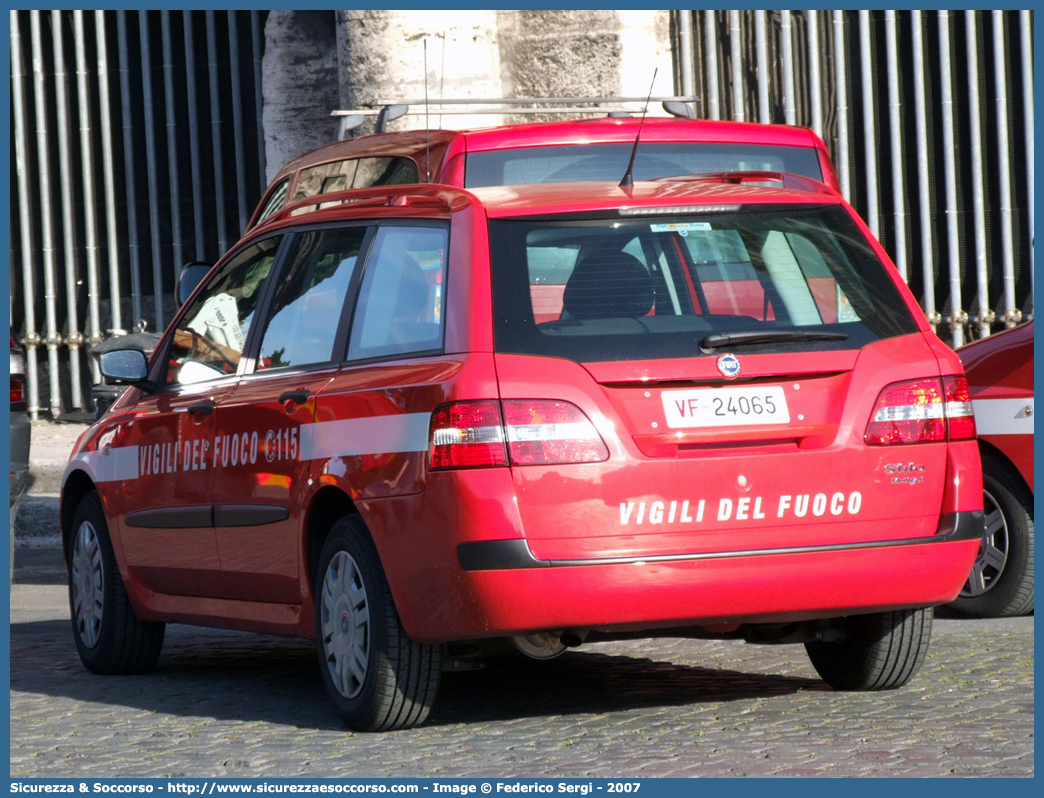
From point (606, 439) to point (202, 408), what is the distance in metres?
1.97

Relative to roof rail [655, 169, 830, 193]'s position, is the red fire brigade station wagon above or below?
below

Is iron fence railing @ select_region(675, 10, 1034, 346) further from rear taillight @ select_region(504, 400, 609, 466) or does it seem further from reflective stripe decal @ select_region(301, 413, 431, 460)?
rear taillight @ select_region(504, 400, 609, 466)

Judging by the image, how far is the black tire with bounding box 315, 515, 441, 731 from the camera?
5230 millimetres

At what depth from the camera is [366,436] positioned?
17.3ft

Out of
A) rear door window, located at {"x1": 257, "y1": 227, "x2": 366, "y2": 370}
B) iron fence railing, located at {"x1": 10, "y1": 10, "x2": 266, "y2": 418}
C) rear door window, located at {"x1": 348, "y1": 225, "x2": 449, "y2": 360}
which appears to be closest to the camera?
rear door window, located at {"x1": 348, "y1": 225, "x2": 449, "y2": 360}

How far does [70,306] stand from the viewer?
13.4 meters

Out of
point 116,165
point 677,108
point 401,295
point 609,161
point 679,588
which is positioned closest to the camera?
point 679,588

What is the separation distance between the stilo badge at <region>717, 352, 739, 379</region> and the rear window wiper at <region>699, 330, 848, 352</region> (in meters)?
0.04

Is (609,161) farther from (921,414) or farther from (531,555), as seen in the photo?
(531,555)

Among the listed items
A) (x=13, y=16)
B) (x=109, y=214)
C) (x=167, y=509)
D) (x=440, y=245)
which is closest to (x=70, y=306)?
(x=109, y=214)

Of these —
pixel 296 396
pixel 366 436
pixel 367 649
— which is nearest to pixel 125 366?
pixel 296 396

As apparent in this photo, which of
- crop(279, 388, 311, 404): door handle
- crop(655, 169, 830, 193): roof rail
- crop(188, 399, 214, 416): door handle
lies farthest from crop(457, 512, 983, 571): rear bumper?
crop(188, 399, 214, 416): door handle

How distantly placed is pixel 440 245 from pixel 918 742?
2.02 metres

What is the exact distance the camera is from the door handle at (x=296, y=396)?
5652mm
